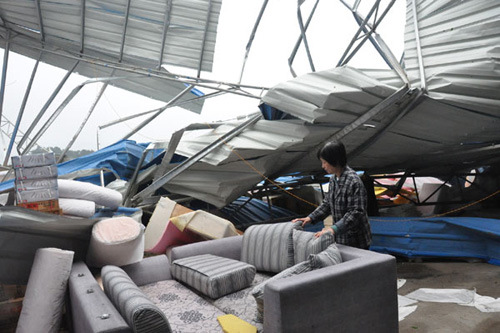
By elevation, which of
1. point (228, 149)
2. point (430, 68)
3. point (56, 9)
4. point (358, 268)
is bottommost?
point (358, 268)

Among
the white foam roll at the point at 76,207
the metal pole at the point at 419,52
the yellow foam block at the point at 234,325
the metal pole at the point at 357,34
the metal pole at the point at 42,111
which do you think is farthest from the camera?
the metal pole at the point at 42,111

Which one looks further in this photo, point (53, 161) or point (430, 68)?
point (430, 68)

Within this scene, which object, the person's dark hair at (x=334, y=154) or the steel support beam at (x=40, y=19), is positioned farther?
the steel support beam at (x=40, y=19)

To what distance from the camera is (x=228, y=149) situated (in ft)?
15.4

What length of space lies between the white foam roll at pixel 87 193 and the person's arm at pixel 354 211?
271cm

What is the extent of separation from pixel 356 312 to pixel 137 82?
7415 mm

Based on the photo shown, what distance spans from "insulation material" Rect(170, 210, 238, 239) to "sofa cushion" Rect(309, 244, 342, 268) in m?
1.87

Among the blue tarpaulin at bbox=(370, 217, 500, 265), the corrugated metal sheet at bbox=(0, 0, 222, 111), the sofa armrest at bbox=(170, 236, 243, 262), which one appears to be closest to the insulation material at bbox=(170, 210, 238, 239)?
the sofa armrest at bbox=(170, 236, 243, 262)

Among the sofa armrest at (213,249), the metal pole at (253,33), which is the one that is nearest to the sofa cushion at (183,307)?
the sofa armrest at (213,249)

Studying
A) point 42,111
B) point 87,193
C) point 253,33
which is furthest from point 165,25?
point 87,193

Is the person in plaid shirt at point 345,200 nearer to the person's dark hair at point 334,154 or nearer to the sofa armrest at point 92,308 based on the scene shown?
the person's dark hair at point 334,154

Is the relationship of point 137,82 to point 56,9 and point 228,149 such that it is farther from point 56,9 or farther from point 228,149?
point 228,149

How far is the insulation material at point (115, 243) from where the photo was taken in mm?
2846

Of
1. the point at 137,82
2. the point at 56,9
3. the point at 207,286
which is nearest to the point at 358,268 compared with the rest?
the point at 207,286
